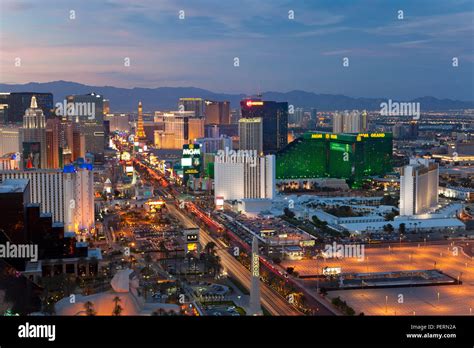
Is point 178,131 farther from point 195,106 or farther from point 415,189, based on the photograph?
point 415,189

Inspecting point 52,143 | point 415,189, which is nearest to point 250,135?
point 52,143

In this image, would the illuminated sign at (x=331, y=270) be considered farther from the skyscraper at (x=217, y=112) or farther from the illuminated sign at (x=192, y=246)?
the skyscraper at (x=217, y=112)

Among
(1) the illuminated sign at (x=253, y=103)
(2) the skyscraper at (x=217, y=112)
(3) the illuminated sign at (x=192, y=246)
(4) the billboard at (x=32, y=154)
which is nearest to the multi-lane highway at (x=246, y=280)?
(3) the illuminated sign at (x=192, y=246)

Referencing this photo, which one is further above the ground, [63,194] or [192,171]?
[63,194]

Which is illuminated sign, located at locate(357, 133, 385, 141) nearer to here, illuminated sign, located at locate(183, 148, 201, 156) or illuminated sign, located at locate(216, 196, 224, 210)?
illuminated sign, located at locate(183, 148, 201, 156)

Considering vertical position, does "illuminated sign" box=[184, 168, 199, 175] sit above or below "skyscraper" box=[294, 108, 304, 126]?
below

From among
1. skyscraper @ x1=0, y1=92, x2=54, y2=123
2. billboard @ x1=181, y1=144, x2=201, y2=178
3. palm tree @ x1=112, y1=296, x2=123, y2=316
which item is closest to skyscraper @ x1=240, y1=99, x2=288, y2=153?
billboard @ x1=181, y1=144, x2=201, y2=178

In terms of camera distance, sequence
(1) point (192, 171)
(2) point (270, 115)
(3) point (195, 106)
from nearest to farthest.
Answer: (1) point (192, 171) → (2) point (270, 115) → (3) point (195, 106)

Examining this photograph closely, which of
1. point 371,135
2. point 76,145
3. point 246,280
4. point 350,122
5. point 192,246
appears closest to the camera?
point 246,280
